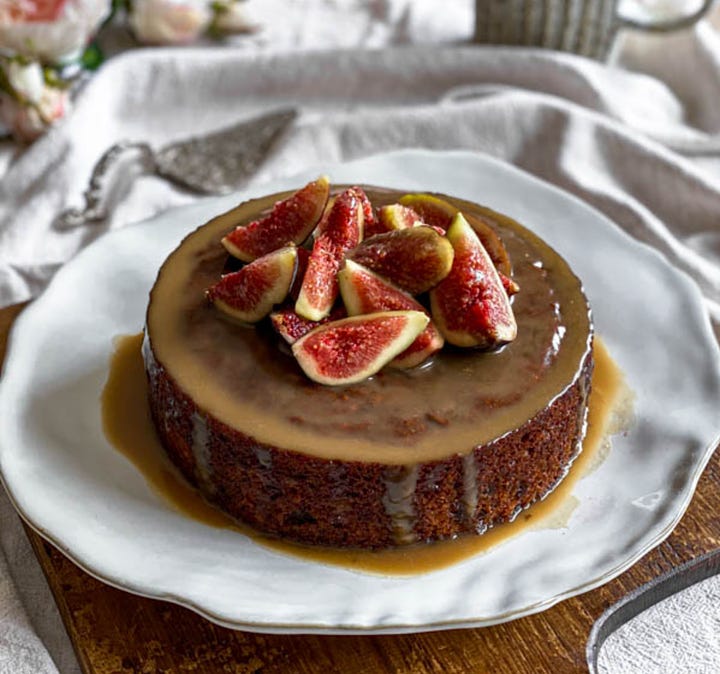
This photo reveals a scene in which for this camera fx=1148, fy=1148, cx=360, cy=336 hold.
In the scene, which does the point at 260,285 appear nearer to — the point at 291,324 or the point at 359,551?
the point at 291,324

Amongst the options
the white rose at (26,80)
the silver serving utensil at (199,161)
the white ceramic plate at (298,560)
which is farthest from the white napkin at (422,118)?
the white ceramic plate at (298,560)

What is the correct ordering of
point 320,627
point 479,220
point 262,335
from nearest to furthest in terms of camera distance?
point 320,627 → point 262,335 → point 479,220

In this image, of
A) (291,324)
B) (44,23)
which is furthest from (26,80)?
(291,324)

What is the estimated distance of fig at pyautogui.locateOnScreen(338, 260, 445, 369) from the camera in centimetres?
294

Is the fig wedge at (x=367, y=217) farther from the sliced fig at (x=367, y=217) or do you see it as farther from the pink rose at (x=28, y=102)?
the pink rose at (x=28, y=102)

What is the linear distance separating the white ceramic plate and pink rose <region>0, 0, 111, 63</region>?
57.2 inches

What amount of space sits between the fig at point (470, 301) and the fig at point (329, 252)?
27 centimetres

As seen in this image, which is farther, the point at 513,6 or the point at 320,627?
the point at 513,6

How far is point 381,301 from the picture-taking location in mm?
2992

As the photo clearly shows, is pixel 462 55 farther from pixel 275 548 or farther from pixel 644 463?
pixel 275 548

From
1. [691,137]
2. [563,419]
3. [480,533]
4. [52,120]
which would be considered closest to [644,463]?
[563,419]

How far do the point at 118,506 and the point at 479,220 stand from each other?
1.37 m

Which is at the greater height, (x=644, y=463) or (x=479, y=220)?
(x=479, y=220)

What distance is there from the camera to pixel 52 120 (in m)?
4.76
